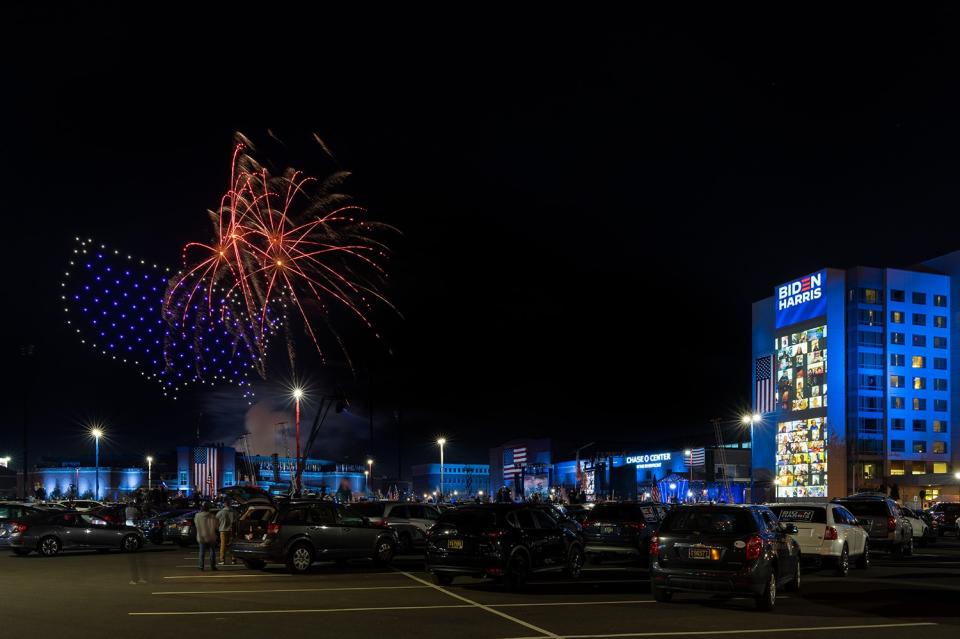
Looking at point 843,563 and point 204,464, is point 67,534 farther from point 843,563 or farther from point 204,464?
point 204,464

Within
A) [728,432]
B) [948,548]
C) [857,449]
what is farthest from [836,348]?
[948,548]

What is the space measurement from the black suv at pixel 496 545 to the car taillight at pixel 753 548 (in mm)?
4871

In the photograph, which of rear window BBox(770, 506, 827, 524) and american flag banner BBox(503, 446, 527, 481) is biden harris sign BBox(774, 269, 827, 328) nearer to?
american flag banner BBox(503, 446, 527, 481)

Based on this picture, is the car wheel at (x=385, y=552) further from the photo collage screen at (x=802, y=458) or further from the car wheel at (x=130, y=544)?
the photo collage screen at (x=802, y=458)

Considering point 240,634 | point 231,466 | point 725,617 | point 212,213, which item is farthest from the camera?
point 231,466

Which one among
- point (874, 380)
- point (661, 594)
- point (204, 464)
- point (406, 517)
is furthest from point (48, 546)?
point (204, 464)

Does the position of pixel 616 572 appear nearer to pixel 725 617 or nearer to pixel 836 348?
pixel 725 617

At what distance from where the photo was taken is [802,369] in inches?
4090

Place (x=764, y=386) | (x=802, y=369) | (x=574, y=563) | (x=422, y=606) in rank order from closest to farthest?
(x=422, y=606)
(x=574, y=563)
(x=802, y=369)
(x=764, y=386)

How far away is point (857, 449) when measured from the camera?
318 ft

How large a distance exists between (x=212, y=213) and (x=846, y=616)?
2589cm

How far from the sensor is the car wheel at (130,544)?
29.3 metres

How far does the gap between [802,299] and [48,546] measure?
90.0 metres

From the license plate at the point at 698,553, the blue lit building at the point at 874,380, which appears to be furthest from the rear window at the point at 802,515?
the blue lit building at the point at 874,380
